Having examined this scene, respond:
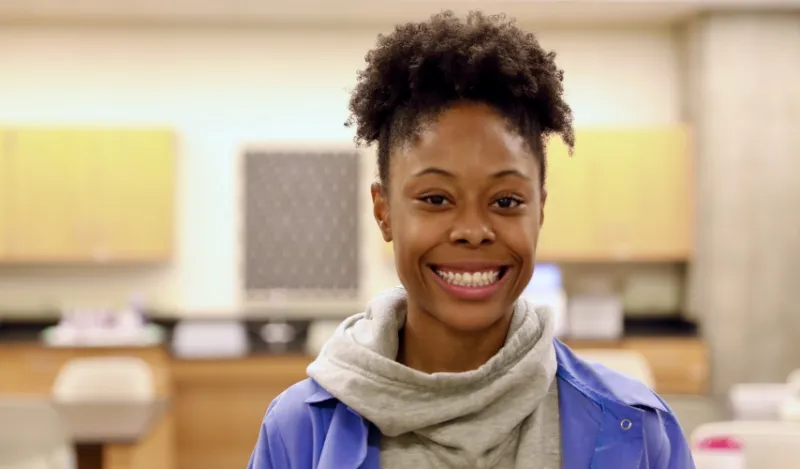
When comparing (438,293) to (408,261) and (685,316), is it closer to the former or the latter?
(408,261)

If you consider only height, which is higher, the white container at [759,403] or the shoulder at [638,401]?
the shoulder at [638,401]

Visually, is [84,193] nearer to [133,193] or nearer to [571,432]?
[133,193]

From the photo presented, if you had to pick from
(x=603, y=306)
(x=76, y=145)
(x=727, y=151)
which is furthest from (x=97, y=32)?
(x=727, y=151)

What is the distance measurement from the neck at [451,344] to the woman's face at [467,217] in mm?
39

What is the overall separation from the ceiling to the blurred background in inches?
0.9

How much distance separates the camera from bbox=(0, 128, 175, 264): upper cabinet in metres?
4.58

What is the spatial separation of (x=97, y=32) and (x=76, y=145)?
0.85 meters

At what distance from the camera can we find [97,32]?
16.4 feet

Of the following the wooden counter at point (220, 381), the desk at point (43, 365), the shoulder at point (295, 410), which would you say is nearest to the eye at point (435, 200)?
the shoulder at point (295, 410)

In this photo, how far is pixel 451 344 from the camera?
0.99 m

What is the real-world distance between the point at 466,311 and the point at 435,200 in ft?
0.43

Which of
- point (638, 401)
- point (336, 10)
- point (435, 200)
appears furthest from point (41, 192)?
point (638, 401)

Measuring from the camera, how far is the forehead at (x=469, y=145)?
0.91 m

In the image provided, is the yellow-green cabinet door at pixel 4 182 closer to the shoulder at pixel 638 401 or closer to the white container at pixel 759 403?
the white container at pixel 759 403
